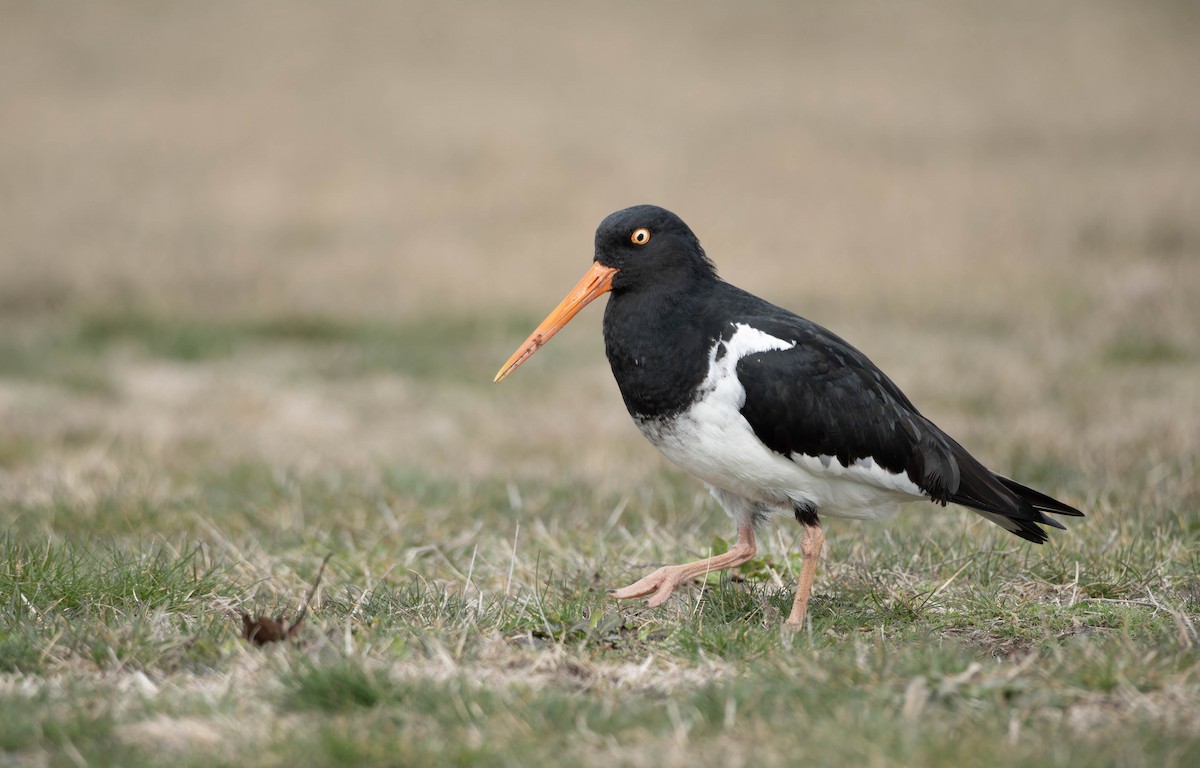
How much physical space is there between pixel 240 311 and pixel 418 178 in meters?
6.11

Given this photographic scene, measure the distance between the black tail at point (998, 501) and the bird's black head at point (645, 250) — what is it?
1.36 metres

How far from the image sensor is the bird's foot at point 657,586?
4.79m

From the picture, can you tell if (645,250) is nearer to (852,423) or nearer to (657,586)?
(852,423)

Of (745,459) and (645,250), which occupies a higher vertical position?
(645,250)

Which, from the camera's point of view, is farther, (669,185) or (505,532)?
(669,185)

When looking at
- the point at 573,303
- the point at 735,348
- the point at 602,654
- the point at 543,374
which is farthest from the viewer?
the point at 543,374

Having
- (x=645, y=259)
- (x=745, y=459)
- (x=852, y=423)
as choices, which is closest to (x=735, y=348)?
(x=745, y=459)

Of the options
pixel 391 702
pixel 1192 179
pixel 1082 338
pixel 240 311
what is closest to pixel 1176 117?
pixel 1192 179

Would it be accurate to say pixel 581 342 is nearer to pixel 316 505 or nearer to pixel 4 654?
pixel 316 505

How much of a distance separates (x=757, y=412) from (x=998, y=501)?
1.13 m

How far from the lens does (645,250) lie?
16.8 feet

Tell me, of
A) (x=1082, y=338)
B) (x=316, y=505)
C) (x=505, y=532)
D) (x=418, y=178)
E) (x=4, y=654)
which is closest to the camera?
(x=4, y=654)

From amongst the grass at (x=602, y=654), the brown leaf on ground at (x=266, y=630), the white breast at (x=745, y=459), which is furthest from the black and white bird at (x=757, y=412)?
the brown leaf on ground at (x=266, y=630)

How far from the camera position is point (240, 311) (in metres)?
14.2
